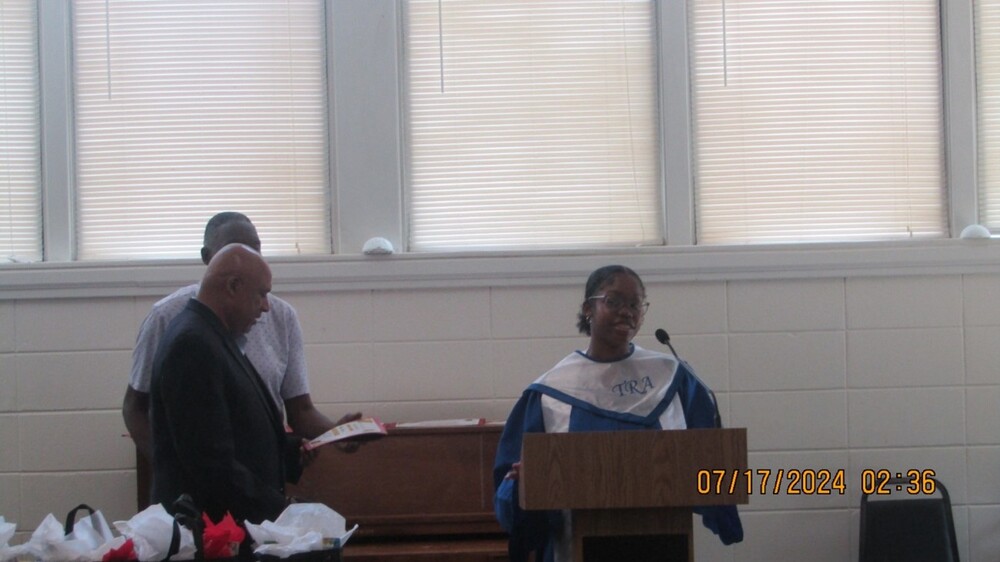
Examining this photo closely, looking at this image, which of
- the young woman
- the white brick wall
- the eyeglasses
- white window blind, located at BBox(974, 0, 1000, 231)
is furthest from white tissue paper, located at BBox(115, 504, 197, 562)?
white window blind, located at BBox(974, 0, 1000, 231)

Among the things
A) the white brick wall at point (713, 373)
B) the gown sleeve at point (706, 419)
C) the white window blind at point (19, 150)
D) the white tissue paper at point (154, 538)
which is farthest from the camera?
the white window blind at point (19, 150)

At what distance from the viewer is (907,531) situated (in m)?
3.74

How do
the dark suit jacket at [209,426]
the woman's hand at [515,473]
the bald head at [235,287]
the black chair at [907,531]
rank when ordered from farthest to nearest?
the black chair at [907,531], the woman's hand at [515,473], the bald head at [235,287], the dark suit jacket at [209,426]

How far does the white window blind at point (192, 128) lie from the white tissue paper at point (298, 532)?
1.89m

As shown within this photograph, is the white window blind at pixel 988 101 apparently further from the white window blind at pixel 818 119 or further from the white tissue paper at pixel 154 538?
the white tissue paper at pixel 154 538

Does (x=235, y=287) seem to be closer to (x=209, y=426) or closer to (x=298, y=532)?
(x=209, y=426)

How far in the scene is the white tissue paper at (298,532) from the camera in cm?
206

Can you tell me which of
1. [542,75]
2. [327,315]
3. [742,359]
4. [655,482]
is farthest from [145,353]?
[742,359]

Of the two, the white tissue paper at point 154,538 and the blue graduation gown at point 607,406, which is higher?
the blue graduation gown at point 607,406

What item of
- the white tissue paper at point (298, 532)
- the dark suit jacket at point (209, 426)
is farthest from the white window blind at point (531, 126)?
the white tissue paper at point (298, 532)

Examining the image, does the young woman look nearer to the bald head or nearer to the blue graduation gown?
the blue graduation gown

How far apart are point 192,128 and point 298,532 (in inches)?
90.9

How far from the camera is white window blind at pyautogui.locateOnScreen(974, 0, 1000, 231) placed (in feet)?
13.3

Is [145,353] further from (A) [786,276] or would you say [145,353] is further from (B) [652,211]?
(A) [786,276]
